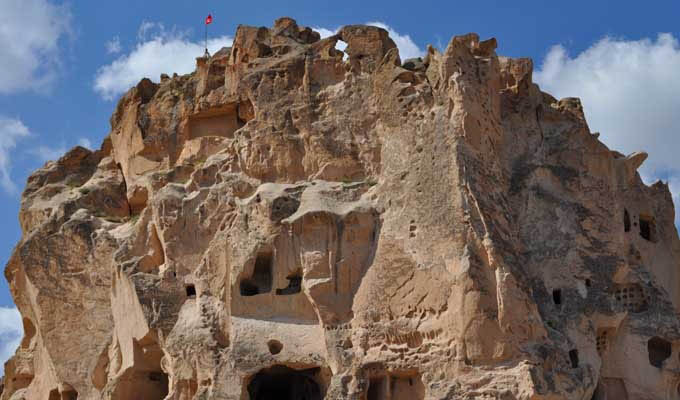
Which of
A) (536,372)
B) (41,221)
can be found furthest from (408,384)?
(41,221)

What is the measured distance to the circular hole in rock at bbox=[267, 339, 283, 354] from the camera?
24641mm

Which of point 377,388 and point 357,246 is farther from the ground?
point 357,246

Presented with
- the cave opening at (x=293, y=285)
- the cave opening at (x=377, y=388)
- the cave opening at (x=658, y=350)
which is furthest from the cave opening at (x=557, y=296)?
the cave opening at (x=293, y=285)

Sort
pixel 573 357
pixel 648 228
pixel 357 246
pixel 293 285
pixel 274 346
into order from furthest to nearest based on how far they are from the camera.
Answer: pixel 648 228 < pixel 293 285 < pixel 357 246 < pixel 274 346 < pixel 573 357

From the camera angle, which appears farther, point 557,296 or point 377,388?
point 557,296

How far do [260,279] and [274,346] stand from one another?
170 centimetres

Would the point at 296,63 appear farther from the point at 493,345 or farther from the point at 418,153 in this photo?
the point at 493,345

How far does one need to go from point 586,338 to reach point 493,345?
8.53 feet

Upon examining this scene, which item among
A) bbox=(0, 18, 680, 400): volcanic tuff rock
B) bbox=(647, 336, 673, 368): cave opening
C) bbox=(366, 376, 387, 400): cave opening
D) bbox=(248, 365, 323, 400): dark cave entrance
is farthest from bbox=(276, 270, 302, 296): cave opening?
bbox=(647, 336, 673, 368): cave opening

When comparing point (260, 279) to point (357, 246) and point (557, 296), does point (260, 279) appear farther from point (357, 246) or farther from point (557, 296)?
point (557, 296)

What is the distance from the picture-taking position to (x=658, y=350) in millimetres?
25828

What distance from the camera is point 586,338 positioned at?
2481cm

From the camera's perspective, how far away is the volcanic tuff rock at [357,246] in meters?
24.0

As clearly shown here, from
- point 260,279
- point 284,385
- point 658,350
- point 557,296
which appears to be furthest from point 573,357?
point 260,279
